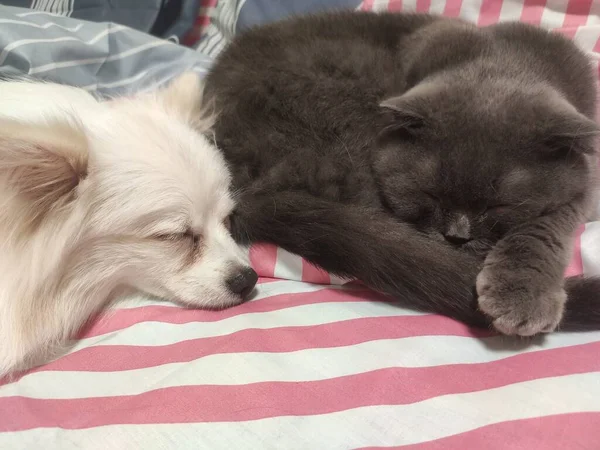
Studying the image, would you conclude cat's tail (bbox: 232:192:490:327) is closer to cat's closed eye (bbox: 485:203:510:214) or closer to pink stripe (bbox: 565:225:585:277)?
cat's closed eye (bbox: 485:203:510:214)

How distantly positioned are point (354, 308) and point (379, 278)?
0.09 m

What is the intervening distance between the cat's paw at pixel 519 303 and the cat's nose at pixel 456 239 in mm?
183

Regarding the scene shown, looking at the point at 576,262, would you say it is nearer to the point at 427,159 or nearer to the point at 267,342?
the point at 427,159

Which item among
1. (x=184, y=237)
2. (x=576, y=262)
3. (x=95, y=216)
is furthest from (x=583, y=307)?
(x=95, y=216)

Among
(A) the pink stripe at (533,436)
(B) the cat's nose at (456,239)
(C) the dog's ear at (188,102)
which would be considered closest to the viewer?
(A) the pink stripe at (533,436)

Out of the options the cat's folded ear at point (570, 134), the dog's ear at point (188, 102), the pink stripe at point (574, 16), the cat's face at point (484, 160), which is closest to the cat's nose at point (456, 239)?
the cat's face at point (484, 160)

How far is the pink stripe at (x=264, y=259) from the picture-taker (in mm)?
1303

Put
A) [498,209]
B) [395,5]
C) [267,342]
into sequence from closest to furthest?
[267,342] → [498,209] → [395,5]

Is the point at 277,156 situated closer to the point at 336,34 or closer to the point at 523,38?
the point at 336,34

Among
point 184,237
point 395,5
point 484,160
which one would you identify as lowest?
point 184,237

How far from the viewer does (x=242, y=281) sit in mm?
1165

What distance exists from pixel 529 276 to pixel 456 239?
225 mm

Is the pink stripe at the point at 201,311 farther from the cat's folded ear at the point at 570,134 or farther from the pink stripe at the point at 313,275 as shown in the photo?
the cat's folded ear at the point at 570,134

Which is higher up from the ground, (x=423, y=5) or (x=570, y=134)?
(x=423, y=5)
